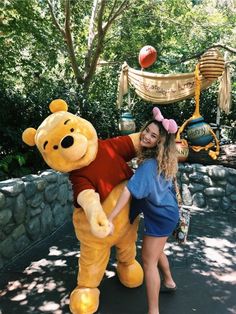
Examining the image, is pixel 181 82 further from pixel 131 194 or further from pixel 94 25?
pixel 94 25

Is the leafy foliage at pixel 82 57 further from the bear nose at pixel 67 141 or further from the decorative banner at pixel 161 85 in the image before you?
the bear nose at pixel 67 141

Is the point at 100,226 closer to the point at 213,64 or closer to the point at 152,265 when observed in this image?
the point at 152,265

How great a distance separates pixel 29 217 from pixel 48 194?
52 centimetres

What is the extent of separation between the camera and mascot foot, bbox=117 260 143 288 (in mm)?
3340

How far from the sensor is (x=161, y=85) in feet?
22.6

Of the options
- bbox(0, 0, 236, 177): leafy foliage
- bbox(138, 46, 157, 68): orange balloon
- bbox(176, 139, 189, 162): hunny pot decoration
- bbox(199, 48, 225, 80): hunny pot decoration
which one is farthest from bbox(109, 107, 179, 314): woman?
bbox(138, 46, 157, 68): orange balloon

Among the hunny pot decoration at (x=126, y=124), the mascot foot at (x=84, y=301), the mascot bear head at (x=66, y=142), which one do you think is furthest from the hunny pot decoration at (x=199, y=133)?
the mascot foot at (x=84, y=301)

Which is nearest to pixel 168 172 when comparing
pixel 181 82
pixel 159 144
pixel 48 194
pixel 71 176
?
pixel 159 144

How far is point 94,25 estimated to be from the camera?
11328 mm

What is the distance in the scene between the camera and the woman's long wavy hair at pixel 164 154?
2.63 metres

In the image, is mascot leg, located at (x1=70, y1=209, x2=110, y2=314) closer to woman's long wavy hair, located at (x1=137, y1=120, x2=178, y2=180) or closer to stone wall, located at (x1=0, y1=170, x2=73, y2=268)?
woman's long wavy hair, located at (x1=137, y1=120, x2=178, y2=180)

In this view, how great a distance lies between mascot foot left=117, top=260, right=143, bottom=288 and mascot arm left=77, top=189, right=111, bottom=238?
1.03 meters

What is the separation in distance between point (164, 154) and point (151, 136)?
0.66 ft

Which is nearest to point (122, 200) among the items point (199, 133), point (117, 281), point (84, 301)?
point (84, 301)
